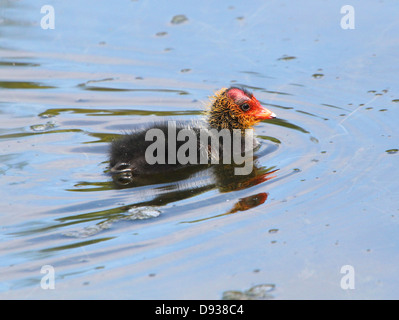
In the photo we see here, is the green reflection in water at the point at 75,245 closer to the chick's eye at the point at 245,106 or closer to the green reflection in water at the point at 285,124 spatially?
the chick's eye at the point at 245,106

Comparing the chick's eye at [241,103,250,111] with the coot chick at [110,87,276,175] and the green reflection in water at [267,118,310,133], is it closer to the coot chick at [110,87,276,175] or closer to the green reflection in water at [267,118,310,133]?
the coot chick at [110,87,276,175]

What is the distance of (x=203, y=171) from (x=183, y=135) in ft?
1.33

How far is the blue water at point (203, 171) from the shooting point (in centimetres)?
443

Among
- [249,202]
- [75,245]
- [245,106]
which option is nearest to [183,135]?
[245,106]

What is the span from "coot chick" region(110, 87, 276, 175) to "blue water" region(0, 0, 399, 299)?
0.75ft

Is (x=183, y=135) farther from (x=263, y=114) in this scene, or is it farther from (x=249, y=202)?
(x=249, y=202)

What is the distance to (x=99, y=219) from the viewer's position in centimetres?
517

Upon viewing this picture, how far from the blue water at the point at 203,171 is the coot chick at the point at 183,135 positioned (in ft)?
0.75

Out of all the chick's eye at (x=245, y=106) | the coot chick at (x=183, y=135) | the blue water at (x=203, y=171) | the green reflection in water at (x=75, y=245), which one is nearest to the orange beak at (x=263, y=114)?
the coot chick at (x=183, y=135)

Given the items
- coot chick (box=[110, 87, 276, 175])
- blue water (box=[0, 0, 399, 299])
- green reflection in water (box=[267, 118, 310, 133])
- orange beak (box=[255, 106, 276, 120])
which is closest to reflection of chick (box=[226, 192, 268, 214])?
blue water (box=[0, 0, 399, 299])

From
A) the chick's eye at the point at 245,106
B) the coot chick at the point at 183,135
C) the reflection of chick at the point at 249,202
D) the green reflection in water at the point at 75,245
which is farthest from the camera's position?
the chick's eye at the point at 245,106

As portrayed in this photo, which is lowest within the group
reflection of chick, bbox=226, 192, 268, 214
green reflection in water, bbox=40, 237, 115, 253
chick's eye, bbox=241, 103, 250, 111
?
green reflection in water, bbox=40, 237, 115, 253

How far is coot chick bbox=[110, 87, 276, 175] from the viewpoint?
6.18 metres
